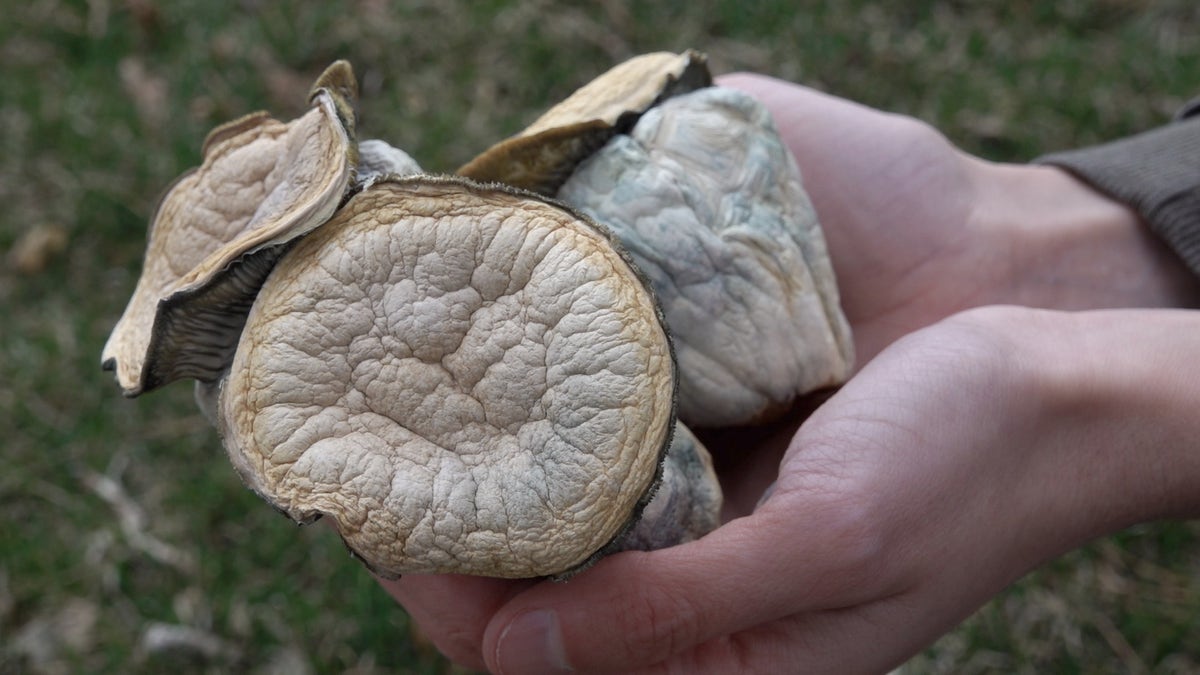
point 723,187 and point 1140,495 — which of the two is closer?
point 723,187

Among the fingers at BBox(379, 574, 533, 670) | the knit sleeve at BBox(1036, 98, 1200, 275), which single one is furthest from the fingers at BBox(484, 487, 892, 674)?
the knit sleeve at BBox(1036, 98, 1200, 275)

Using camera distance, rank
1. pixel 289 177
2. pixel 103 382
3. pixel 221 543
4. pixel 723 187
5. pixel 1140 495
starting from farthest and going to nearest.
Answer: pixel 103 382 → pixel 221 543 → pixel 1140 495 → pixel 723 187 → pixel 289 177

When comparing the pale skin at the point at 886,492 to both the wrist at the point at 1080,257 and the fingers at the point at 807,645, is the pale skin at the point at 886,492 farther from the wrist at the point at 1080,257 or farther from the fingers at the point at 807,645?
the wrist at the point at 1080,257

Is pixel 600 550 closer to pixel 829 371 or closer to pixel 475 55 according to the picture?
pixel 829 371

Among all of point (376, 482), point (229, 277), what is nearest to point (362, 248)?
point (229, 277)

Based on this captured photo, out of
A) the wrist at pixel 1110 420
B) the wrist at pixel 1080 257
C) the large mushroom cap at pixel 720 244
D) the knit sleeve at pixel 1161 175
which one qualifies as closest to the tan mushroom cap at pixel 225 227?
the large mushroom cap at pixel 720 244
